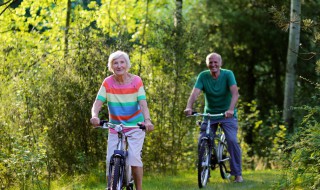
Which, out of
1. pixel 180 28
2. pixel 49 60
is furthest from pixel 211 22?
pixel 49 60

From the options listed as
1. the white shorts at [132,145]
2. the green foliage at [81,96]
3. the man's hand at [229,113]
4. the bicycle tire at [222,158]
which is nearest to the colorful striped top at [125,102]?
the white shorts at [132,145]

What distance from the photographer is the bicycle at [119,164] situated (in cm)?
701

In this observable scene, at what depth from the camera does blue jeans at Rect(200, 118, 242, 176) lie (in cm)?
1030

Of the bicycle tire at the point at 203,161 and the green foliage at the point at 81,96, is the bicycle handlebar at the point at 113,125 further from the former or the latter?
the bicycle tire at the point at 203,161

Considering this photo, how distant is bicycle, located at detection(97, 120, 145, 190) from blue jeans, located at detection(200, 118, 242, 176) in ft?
9.69

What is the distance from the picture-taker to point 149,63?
41.0ft

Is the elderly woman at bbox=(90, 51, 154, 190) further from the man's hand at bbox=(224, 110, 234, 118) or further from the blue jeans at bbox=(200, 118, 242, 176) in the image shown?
the blue jeans at bbox=(200, 118, 242, 176)

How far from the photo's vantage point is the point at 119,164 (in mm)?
7062

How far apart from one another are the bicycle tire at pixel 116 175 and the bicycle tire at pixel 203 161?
280cm

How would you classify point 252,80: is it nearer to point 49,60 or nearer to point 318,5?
point 318,5

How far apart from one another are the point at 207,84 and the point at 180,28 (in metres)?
2.77

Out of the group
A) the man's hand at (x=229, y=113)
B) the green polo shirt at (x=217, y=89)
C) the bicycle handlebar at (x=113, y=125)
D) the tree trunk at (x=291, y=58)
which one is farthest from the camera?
the tree trunk at (x=291, y=58)

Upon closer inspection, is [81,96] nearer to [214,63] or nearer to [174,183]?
[174,183]

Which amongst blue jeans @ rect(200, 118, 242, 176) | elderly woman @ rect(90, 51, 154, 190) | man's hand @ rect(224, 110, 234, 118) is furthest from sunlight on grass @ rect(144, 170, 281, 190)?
elderly woman @ rect(90, 51, 154, 190)
